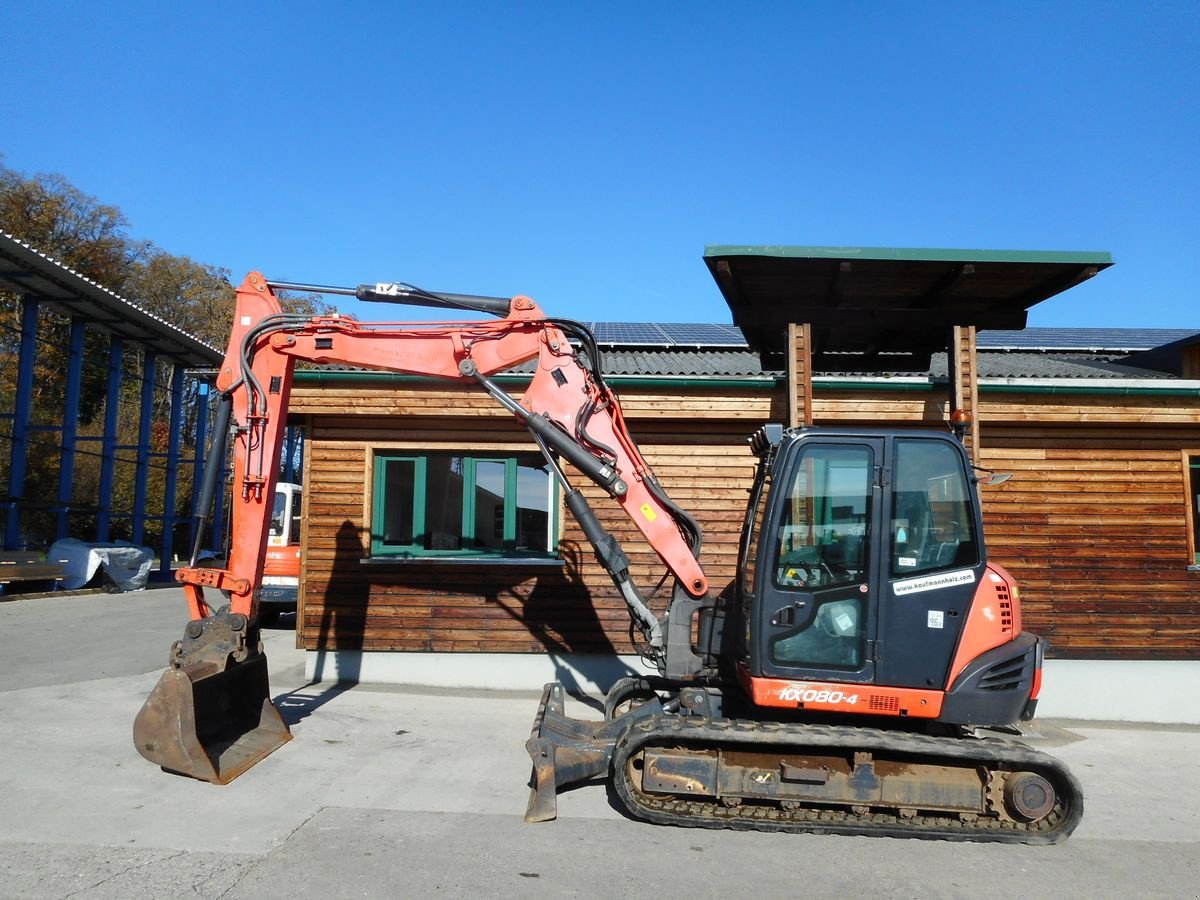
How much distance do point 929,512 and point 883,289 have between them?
368cm

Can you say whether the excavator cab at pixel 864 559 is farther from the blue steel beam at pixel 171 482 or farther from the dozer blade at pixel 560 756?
the blue steel beam at pixel 171 482

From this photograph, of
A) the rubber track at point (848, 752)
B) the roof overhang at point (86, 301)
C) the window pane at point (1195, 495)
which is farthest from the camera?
the roof overhang at point (86, 301)

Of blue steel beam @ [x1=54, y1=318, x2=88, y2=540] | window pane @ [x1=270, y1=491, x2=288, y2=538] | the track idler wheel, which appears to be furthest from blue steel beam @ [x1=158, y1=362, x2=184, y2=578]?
the track idler wheel

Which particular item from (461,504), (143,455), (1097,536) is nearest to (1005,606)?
(1097,536)

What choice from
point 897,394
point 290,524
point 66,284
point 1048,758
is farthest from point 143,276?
point 1048,758

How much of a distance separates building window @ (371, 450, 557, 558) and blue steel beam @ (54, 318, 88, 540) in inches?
600

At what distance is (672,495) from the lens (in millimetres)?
9641

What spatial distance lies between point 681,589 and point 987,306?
188 inches

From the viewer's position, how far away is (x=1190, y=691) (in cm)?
919

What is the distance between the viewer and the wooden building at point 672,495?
9.27 metres

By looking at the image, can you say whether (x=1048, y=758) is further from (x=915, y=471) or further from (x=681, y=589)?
(x=681, y=589)

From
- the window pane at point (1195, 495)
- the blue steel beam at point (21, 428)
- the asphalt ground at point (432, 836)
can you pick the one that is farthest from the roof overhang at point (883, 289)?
the blue steel beam at point (21, 428)

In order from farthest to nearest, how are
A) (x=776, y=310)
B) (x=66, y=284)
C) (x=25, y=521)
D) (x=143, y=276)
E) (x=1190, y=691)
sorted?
(x=143, y=276) < (x=25, y=521) < (x=66, y=284) < (x=1190, y=691) < (x=776, y=310)

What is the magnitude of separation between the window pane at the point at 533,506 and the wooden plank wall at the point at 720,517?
0.87ft
